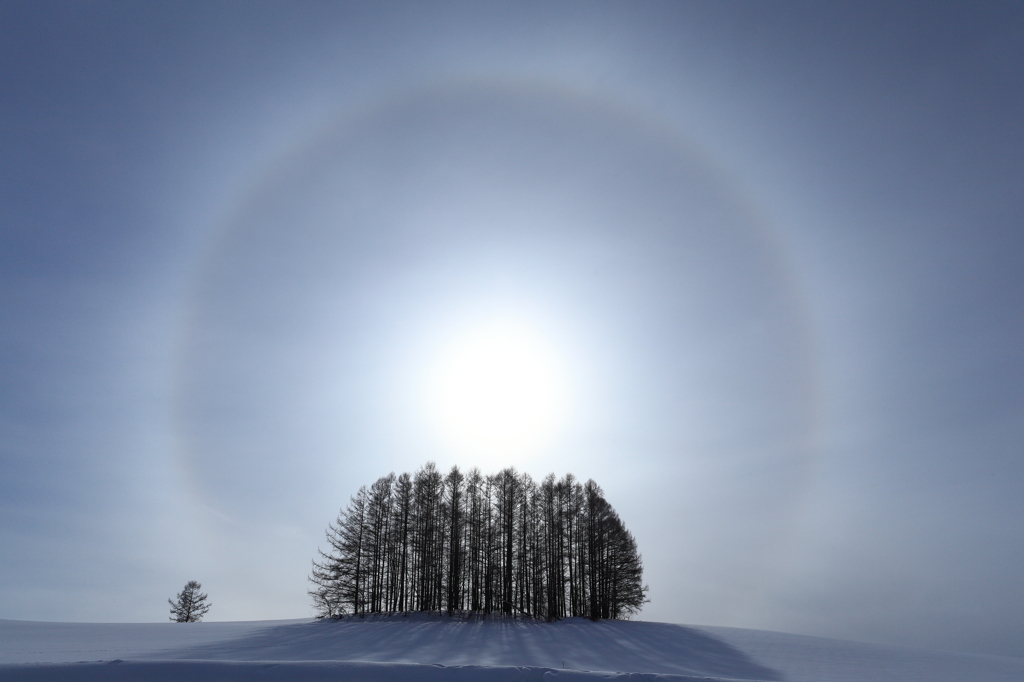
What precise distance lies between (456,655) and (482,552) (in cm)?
2512

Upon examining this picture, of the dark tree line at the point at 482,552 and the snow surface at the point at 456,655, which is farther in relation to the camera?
the dark tree line at the point at 482,552

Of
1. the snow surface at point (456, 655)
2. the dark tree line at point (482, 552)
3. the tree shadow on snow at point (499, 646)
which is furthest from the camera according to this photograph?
the dark tree line at point (482, 552)

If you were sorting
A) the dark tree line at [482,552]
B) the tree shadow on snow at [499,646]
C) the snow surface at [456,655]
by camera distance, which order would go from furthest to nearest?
the dark tree line at [482,552] → the tree shadow on snow at [499,646] → the snow surface at [456,655]

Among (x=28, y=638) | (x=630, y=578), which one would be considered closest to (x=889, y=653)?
(x=630, y=578)

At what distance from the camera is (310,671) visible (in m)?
14.4

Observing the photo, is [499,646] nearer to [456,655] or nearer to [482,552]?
[456,655]

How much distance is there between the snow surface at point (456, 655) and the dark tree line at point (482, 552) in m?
8.03

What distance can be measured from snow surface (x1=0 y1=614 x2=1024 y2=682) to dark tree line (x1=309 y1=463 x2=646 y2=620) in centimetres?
803

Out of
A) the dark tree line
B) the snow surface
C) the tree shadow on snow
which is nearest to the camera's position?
the snow surface

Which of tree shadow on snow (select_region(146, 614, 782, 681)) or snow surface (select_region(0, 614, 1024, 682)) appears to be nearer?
snow surface (select_region(0, 614, 1024, 682))

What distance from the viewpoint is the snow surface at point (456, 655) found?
47.1 feet

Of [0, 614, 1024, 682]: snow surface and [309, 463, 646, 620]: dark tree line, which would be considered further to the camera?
[309, 463, 646, 620]: dark tree line

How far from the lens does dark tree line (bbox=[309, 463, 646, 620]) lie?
44.7 m

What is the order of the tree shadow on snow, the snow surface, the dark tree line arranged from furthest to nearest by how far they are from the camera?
1. the dark tree line
2. the tree shadow on snow
3. the snow surface
